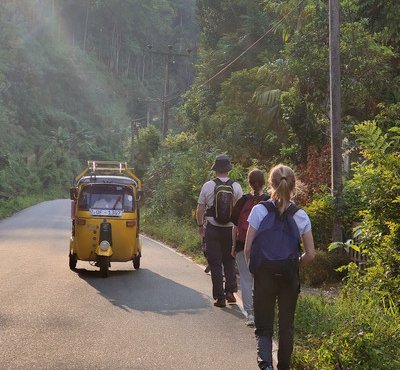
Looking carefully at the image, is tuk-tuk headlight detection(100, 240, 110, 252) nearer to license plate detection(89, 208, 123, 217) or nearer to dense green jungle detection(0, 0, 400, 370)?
license plate detection(89, 208, 123, 217)

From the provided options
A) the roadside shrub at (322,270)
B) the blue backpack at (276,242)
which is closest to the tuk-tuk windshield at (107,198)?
the roadside shrub at (322,270)

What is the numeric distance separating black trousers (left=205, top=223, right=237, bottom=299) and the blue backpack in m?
3.93

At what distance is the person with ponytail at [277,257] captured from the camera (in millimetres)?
5676

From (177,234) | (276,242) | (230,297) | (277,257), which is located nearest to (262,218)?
(276,242)

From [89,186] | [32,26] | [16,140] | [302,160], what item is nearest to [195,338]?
[89,186]

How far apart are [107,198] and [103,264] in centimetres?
141

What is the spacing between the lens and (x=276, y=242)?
5676 millimetres

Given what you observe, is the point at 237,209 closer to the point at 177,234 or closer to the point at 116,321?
the point at 116,321

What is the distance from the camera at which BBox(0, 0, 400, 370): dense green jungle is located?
813cm

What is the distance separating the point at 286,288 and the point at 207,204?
397cm

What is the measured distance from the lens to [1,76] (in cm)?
7569

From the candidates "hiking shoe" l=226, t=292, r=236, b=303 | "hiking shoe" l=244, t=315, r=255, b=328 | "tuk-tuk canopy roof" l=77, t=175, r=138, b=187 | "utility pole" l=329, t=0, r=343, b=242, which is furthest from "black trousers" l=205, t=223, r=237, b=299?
"utility pole" l=329, t=0, r=343, b=242

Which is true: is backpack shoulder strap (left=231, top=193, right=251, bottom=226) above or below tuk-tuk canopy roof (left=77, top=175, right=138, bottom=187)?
below

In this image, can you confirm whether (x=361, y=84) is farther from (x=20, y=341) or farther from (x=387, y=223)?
(x=20, y=341)
